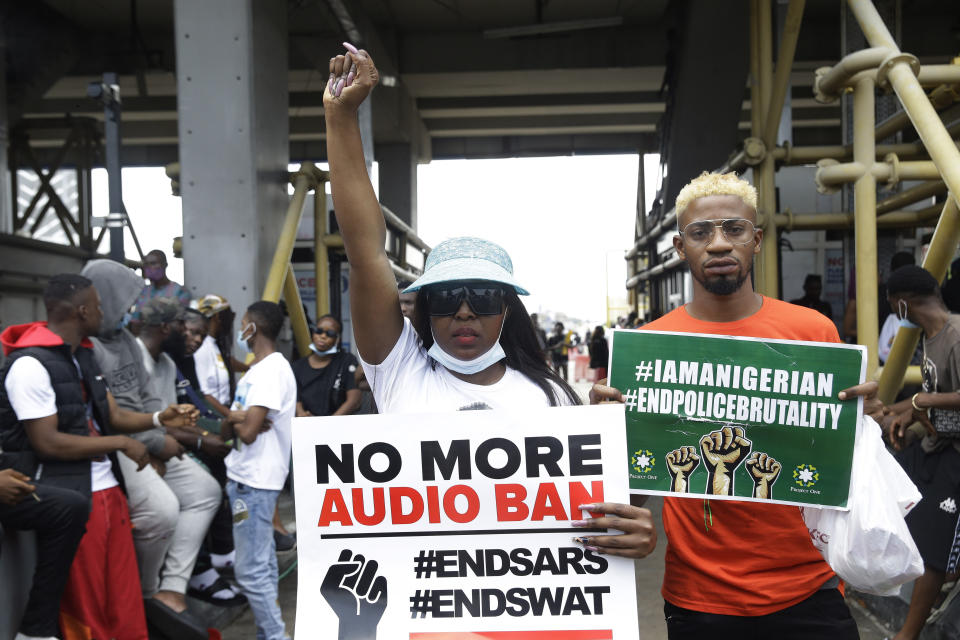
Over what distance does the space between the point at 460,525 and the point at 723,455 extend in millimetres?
769

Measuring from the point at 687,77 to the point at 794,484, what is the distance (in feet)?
32.5

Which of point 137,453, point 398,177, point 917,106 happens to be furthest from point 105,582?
point 398,177

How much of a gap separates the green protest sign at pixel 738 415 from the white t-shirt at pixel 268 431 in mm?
2758

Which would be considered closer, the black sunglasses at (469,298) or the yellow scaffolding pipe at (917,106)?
the black sunglasses at (469,298)

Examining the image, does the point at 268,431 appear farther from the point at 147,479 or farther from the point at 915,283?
the point at 915,283

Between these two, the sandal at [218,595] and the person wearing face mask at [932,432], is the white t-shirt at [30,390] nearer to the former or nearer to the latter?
the sandal at [218,595]

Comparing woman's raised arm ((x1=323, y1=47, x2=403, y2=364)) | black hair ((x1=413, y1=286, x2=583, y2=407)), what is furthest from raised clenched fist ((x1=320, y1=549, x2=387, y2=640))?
black hair ((x1=413, y1=286, x2=583, y2=407))

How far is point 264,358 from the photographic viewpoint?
4.73 m

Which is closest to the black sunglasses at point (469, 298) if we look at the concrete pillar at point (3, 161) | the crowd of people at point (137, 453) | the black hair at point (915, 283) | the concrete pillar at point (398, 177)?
the crowd of people at point (137, 453)

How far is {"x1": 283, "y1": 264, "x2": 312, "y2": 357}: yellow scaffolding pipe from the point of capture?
23.4 feet

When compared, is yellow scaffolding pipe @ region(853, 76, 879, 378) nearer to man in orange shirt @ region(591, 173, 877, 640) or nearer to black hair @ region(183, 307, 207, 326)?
man in orange shirt @ region(591, 173, 877, 640)

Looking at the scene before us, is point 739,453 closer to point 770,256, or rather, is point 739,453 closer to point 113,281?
point 113,281

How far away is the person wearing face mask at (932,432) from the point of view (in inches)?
157

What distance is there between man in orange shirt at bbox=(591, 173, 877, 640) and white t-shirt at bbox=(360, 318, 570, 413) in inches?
10.9
